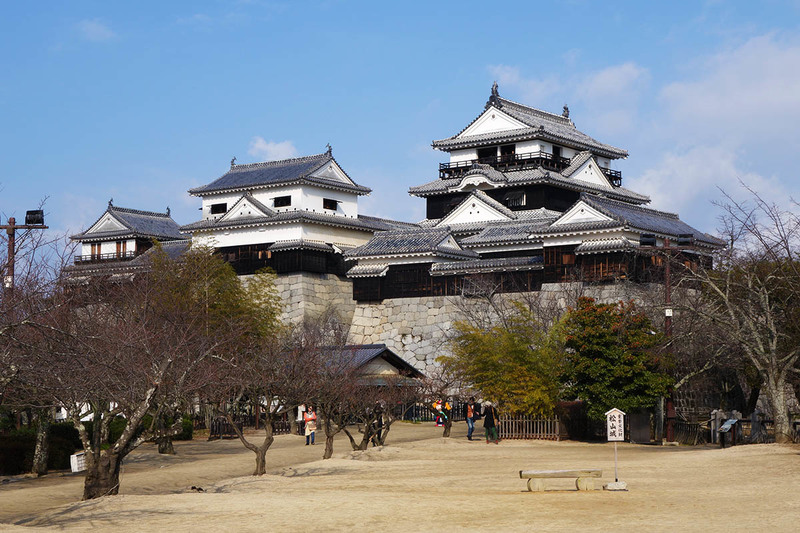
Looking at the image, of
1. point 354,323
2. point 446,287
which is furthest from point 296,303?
point 446,287

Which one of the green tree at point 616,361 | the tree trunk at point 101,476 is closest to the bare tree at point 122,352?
the tree trunk at point 101,476

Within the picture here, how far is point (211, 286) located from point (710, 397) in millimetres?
21399

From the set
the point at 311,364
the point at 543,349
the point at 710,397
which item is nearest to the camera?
the point at 311,364

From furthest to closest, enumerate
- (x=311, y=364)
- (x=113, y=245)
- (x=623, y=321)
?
(x=113, y=245) < (x=623, y=321) < (x=311, y=364)

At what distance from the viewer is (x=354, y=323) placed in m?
57.8

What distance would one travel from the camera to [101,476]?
21422mm

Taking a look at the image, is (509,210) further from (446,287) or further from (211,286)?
(211,286)

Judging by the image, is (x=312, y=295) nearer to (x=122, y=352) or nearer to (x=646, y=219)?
(x=646, y=219)

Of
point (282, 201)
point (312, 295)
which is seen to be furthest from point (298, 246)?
point (282, 201)

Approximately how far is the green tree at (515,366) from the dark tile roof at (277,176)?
24094 mm

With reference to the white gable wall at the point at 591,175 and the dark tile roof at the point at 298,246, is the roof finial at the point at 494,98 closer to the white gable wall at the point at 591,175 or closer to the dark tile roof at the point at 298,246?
the white gable wall at the point at 591,175

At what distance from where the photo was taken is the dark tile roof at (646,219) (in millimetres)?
Result: 50731

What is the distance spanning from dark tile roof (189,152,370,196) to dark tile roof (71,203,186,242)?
6428 mm

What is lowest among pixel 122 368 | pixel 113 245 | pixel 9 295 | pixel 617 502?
pixel 617 502
